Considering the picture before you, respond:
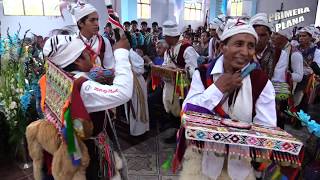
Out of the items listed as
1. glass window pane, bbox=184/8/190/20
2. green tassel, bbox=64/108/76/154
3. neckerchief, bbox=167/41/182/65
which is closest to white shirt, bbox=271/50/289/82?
neckerchief, bbox=167/41/182/65

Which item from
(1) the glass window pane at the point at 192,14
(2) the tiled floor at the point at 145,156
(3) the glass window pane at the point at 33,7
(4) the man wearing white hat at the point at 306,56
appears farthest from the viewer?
(1) the glass window pane at the point at 192,14

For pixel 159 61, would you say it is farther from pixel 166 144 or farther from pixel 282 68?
pixel 282 68

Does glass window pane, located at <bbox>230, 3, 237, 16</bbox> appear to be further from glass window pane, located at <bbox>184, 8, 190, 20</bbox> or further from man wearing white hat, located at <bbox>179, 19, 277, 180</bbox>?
man wearing white hat, located at <bbox>179, 19, 277, 180</bbox>

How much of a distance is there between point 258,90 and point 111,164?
100 centimetres

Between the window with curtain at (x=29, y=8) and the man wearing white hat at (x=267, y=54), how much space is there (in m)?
7.93

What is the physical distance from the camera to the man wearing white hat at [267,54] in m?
2.67

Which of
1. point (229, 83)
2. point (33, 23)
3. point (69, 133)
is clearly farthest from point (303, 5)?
point (69, 133)

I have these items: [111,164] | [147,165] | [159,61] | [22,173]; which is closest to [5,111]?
[22,173]

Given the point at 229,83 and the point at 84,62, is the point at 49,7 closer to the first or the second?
the point at 84,62

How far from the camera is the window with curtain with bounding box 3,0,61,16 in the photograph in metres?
9.04

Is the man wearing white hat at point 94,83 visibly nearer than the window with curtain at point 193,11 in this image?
Yes

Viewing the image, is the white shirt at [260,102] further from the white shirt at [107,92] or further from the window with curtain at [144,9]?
the window with curtain at [144,9]

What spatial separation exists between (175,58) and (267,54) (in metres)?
1.30

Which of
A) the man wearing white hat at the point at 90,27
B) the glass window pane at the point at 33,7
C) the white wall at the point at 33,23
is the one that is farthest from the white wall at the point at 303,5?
the man wearing white hat at the point at 90,27
